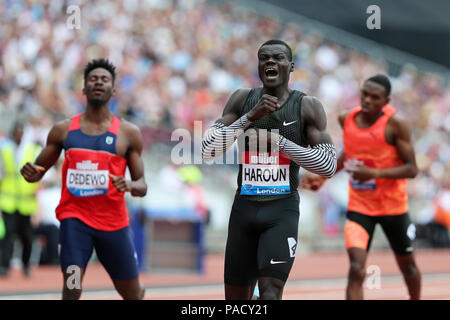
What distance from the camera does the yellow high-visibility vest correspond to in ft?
43.9

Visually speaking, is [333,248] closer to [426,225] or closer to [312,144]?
[426,225]

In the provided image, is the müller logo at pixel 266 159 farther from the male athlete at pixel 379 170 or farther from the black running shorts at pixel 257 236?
the male athlete at pixel 379 170

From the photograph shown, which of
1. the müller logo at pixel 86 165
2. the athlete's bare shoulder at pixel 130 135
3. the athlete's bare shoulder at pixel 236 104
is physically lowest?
the müller logo at pixel 86 165

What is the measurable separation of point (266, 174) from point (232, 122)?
0.49 meters

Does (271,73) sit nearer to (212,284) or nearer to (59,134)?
(59,134)

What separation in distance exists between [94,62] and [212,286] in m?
6.37

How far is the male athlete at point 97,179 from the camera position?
7.41 metres

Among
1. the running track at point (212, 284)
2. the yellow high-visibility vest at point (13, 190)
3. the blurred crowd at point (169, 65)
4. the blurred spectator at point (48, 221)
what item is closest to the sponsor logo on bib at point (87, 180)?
the running track at point (212, 284)

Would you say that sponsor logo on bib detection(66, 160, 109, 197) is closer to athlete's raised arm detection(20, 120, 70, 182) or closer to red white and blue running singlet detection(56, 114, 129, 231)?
red white and blue running singlet detection(56, 114, 129, 231)

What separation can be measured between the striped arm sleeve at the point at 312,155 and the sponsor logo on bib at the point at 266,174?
0.15 meters

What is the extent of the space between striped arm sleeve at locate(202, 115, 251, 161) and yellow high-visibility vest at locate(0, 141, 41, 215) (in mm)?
7632

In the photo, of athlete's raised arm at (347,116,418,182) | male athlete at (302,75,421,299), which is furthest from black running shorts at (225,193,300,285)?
male athlete at (302,75,421,299)

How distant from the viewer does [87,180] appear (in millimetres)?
7422

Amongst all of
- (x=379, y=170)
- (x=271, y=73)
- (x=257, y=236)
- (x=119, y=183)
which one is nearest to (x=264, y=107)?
(x=271, y=73)
